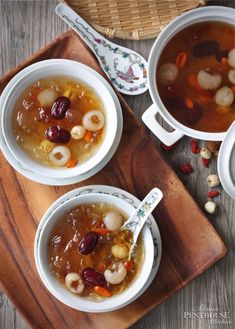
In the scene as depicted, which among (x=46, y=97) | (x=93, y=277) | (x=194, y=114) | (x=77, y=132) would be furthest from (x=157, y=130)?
(x=93, y=277)

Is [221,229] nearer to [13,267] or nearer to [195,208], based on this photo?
[195,208]

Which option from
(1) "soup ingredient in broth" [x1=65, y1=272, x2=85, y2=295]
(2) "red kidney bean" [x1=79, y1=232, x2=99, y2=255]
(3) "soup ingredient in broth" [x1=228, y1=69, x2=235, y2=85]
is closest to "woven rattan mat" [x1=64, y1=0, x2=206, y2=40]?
(3) "soup ingredient in broth" [x1=228, y1=69, x2=235, y2=85]

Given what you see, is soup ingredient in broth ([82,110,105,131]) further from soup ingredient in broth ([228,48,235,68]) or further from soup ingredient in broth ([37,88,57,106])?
soup ingredient in broth ([228,48,235,68])

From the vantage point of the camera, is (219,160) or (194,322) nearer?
(219,160)

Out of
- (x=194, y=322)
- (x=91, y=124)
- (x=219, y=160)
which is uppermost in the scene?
(x=91, y=124)

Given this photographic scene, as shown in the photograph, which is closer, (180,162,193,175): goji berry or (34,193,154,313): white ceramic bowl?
(34,193,154,313): white ceramic bowl

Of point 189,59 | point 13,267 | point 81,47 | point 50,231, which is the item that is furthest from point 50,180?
point 189,59

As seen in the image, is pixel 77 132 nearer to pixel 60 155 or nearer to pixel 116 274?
pixel 60 155
